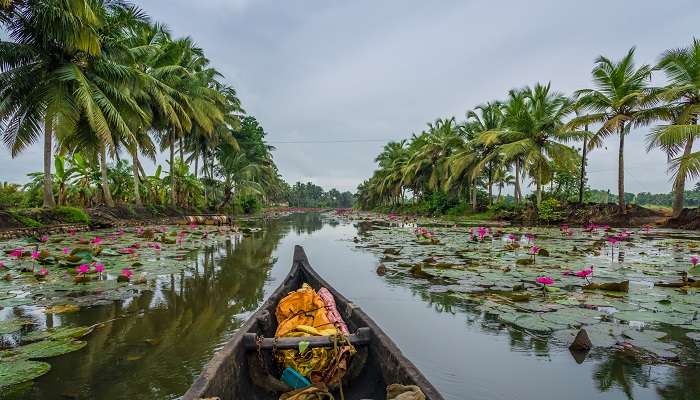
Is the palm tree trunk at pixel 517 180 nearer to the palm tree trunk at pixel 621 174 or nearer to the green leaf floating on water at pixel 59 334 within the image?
the palm tree trunk at pixel 621 174

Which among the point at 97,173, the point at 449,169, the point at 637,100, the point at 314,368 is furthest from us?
the point at 449,169

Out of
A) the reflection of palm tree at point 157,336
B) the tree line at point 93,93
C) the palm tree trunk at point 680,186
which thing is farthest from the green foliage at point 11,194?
the palm tree trunk at point 680,186

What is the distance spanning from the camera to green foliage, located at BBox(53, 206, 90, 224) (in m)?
11.8

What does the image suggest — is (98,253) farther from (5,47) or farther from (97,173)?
(97,173)

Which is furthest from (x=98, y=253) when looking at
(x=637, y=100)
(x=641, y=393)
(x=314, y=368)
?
(x=637, y=100)

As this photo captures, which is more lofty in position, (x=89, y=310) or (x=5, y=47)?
(x=5, y=47)

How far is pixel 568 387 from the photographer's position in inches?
102

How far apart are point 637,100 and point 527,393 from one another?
57.4ft

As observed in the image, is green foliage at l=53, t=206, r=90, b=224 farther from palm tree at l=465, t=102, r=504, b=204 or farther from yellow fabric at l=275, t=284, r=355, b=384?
palm tree at l=465, t=102, r=504, b=204

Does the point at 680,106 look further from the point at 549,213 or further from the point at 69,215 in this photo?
the point at 69,215

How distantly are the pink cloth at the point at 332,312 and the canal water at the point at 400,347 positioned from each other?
71 cm

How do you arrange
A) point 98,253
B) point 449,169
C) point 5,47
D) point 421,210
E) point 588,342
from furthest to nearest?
point 421,210 → point 449,169 → point 5,47 → point 98,253 → point 588,342

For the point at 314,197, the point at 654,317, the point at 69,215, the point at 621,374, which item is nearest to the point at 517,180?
the point at 654,317

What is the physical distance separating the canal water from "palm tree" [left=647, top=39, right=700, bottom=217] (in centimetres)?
1288
